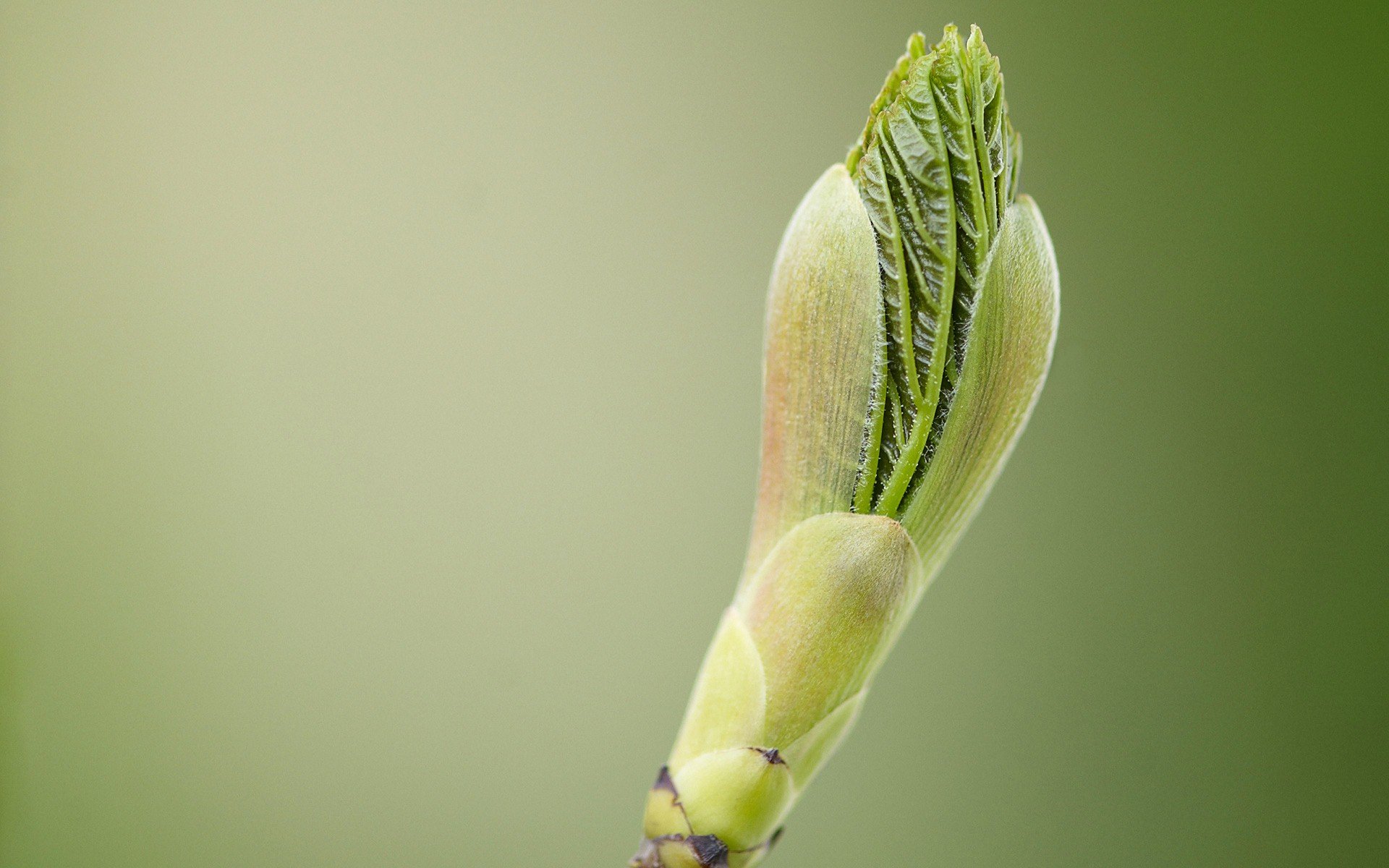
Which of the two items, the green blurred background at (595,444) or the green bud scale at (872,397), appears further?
the green blurred background at (595,444)

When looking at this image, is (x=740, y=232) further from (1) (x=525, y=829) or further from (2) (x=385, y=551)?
(1) (x=525, y=829)

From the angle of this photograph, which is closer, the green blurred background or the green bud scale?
the green bud scale

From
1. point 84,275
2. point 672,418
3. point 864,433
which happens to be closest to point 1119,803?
point 672,418

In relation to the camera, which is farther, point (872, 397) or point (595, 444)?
point (595, 444)

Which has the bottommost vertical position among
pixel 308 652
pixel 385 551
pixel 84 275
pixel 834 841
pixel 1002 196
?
pixel 834 841
